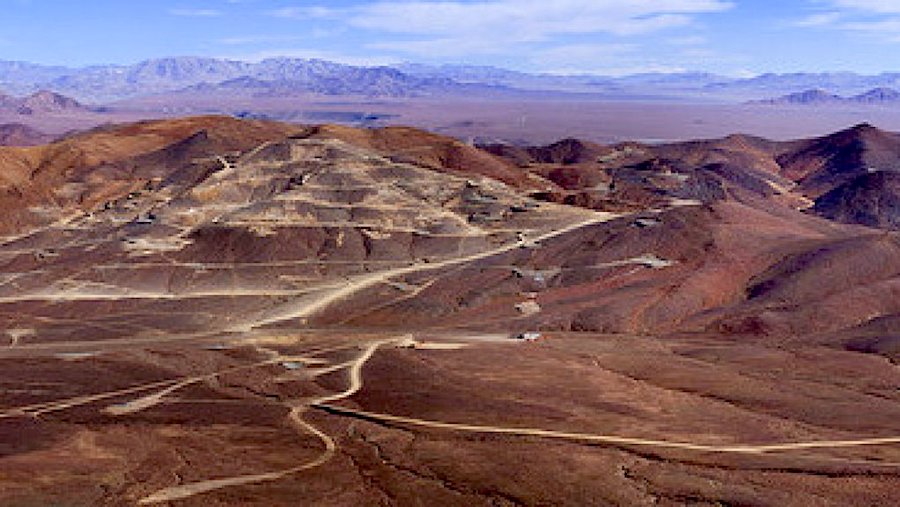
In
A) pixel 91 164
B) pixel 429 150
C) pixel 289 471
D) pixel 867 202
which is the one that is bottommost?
pixel 289 471

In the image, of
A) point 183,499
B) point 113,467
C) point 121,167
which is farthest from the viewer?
point 121,167

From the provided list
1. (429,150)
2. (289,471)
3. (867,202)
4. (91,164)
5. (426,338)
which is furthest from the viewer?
(91,164)

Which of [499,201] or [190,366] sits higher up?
[499,201]

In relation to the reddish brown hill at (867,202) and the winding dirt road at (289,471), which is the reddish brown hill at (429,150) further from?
the winding dirt road at (289,471)

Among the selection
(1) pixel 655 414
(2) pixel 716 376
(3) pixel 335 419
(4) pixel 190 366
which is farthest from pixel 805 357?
(4) pixel 190 366

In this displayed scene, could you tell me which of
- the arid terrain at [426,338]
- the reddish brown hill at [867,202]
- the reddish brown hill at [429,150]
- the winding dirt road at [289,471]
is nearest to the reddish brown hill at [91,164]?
the arid terrain at [426,338]

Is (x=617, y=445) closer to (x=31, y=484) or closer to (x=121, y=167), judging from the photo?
(x=31, y=484)

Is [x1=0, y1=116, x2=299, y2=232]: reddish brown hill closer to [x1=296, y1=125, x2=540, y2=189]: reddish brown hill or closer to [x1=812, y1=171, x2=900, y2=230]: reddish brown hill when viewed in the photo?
[x1=296, y1=125, x2=540, y2=189]: reddish brown hill

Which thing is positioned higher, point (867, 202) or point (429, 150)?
point (429, 150)

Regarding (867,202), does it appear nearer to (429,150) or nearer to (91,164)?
(429,150)

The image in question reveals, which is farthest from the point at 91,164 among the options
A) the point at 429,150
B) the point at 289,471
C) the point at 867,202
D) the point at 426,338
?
the point at 867,202
